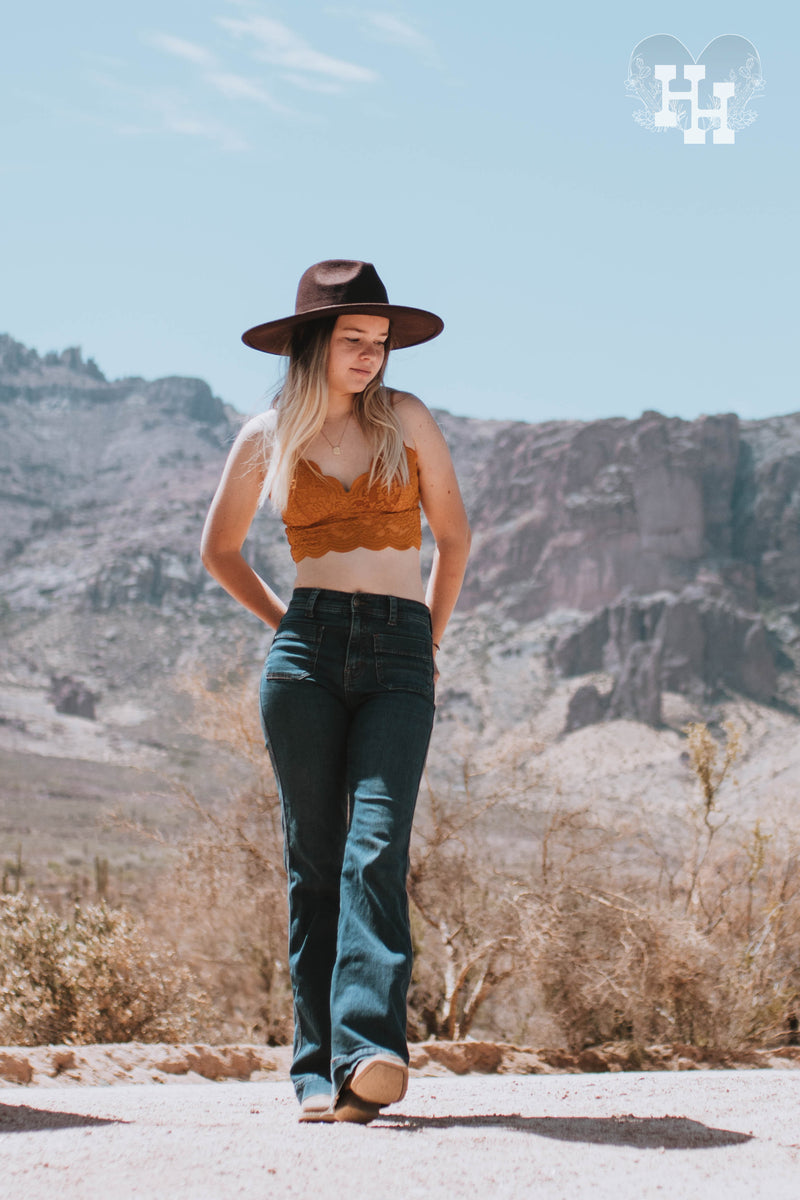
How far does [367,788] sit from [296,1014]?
64cm

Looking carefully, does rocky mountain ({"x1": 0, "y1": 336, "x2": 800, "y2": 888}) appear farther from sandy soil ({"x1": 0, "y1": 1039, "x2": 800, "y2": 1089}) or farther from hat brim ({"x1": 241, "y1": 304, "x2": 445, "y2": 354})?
hat brim ({"x1": 241, "y1": 304, "x2": 445, "y2": 354})

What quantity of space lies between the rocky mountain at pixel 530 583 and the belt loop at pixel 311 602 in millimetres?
75037

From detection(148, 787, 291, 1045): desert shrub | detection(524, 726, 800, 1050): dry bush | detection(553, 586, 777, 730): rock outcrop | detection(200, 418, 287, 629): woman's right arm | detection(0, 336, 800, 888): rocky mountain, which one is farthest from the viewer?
detection(0, 336, 800, 888): rocky mountain

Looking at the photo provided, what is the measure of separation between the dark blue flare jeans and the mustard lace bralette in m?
0.14

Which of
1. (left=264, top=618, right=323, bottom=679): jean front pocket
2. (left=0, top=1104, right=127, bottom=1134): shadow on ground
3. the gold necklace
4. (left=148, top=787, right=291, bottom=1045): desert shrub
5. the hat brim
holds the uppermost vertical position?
the hat brim

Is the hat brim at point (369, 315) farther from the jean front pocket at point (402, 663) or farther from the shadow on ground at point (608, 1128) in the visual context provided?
the shadow on ground at point (608, 1128)

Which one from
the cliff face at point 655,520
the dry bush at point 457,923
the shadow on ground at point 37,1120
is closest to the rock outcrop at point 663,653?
the cliff face at point 655,520

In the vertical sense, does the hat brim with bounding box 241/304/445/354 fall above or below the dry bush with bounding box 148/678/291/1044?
above

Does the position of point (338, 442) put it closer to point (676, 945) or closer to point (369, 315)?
point (369, 315)

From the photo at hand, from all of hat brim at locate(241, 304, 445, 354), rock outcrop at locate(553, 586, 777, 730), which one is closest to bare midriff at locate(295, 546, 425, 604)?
hat brim at locate(241, 304, 445, 354)

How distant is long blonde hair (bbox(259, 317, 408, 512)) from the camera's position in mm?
2812

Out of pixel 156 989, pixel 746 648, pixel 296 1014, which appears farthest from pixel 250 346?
pixel 746 648

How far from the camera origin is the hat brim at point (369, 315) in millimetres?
2834

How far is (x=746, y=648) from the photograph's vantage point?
305ft
